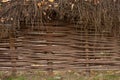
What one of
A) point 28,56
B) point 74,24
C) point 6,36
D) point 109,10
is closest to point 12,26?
point 6,36

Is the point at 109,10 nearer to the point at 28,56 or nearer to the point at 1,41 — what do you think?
the point at 28,56

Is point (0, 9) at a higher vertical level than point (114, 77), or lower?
higher

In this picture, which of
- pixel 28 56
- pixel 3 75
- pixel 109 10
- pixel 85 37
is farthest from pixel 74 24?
pixel 3 75

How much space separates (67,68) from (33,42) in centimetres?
118

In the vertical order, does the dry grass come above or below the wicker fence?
below

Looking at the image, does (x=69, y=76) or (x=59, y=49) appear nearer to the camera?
(x=69, y=76)

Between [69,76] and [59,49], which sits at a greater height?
[59,49]

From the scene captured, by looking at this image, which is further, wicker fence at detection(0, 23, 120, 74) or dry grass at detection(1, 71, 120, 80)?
wicker fence at detection(0, 23, 120, 74)

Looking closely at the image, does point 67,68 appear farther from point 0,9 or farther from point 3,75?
point 0,9

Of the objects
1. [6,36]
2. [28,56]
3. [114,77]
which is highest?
[6,36]

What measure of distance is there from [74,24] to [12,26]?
1.68 meters

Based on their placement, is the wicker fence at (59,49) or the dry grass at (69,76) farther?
the wicker fence at (59,49)

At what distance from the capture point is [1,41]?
335 inches

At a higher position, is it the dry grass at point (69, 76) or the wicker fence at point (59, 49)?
the wicker fence at point (59, 49)
